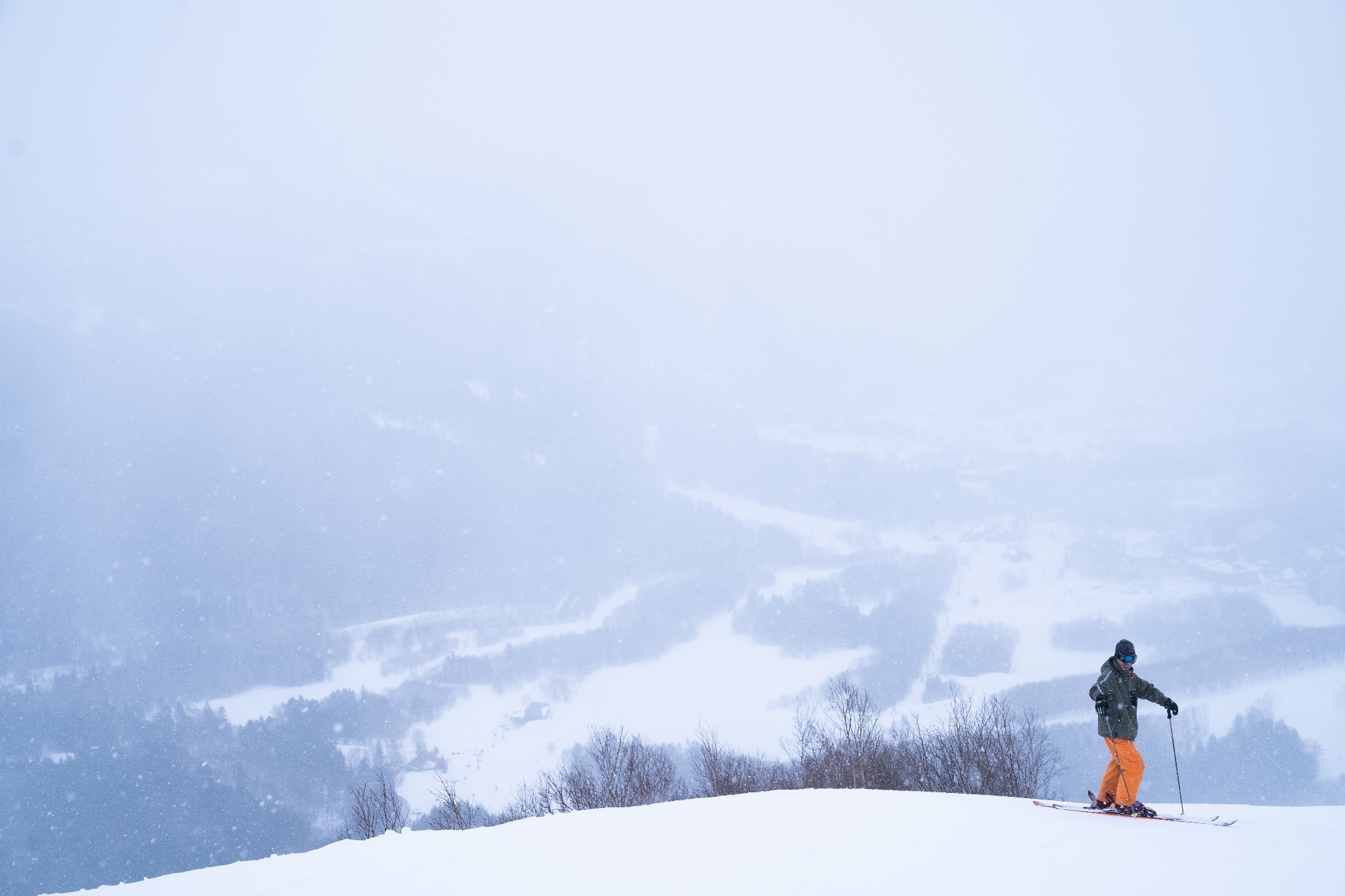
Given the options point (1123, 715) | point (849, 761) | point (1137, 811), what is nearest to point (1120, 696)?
point (1123, 715)

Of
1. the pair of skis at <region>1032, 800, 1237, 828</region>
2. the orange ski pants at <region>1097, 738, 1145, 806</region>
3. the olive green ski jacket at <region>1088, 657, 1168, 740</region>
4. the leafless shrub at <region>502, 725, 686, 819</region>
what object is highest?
the olive green ski jacket at <region>1088, 657, 1168, 740</region>

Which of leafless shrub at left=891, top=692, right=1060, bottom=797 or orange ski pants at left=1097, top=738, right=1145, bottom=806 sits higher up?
orange ski pants at left=1097, top=738, right=1145, bottom=806

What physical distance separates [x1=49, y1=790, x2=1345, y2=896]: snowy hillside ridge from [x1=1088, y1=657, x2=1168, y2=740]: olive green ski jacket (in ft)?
4.14

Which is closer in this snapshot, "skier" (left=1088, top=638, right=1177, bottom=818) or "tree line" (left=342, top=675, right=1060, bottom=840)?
"skier" (left=1088, top=638, right=1177, bottom=818)

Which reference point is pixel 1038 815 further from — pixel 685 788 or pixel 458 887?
pixel 685 788

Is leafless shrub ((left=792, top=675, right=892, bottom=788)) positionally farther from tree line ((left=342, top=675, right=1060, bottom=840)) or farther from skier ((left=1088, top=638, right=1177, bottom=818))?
skier ((left=1088, top=638, right=1177, bottom=818))

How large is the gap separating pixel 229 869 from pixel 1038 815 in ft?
40.3

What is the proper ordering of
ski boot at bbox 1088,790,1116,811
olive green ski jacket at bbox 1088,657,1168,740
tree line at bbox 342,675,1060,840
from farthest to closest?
tree line at bbox 342,675,1060,840 < ski boot at bbox 1088,790,1116,811 < olive green ski jacket at bbox 1088,657,1168,740

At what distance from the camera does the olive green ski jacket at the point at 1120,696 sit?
11.3 m

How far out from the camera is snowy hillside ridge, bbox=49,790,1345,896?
27.0 feet

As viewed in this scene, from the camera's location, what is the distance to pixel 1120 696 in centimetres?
1134

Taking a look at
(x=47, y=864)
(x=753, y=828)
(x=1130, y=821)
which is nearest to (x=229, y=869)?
(x=753, y=828)

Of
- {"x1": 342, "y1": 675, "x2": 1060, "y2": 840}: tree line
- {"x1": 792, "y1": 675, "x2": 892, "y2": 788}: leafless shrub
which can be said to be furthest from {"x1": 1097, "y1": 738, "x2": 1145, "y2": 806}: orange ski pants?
{"x1": 792, "y1": 675, "x2": 892, "y2": 788}: leafless shrub

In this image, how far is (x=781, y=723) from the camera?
194m
